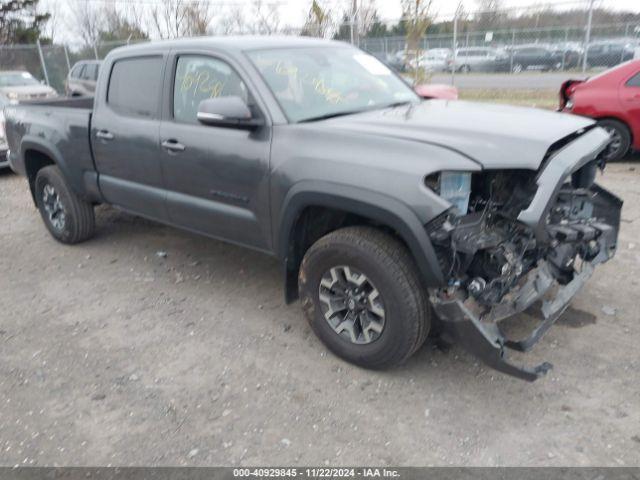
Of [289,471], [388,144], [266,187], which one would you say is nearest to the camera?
[289,471]

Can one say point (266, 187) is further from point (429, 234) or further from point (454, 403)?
point (454, 403)

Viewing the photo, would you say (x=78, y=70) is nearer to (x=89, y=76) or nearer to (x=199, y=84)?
(x=89, y=76)

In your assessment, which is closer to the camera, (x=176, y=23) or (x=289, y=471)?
(x=289, y=471)

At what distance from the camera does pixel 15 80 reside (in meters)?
16.5

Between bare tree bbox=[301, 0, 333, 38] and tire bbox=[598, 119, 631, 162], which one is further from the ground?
bare tree bbox=[301, 0, 333, 38]

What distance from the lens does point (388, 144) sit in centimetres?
296

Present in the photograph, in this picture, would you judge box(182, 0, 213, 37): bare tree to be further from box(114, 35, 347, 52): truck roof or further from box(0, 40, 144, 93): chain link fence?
box(114, 35, 347, 52): truck roof

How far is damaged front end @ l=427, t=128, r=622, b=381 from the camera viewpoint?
9.06 ft

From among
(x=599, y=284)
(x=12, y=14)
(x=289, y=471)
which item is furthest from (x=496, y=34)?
(x=12, y=14)

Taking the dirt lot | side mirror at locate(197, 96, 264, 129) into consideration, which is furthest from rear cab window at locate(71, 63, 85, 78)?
side mirror at locate(197, 96, 264, 129)

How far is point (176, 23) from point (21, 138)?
22507mm

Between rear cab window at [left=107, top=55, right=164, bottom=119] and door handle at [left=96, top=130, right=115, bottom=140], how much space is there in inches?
7.5

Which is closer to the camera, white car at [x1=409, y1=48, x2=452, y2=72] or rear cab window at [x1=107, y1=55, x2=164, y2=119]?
rear cab window at [x1=107, y1=55, x2=164, y2=119]

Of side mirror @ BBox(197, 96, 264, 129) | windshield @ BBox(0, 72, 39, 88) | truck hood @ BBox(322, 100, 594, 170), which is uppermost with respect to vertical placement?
side mirror @ BBox(197, 96, 264, 129)
